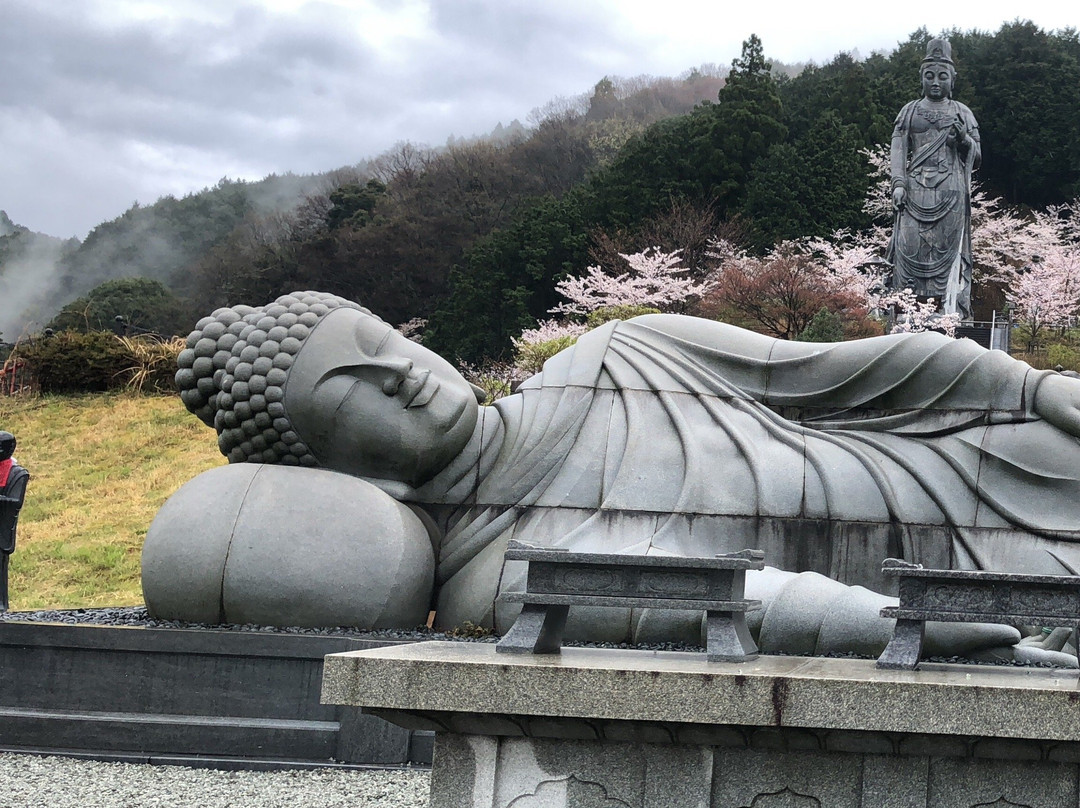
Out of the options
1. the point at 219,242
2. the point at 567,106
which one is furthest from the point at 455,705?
the point at 567,106

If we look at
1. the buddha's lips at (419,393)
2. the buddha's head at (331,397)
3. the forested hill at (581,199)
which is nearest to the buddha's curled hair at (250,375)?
the buddha's head at (331,397)

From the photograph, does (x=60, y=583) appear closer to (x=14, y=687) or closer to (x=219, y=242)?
(x=14, y=687)

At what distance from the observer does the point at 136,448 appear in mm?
17297

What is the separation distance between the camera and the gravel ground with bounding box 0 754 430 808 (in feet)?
14.9

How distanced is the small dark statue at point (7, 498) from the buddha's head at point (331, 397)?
202 centimetres

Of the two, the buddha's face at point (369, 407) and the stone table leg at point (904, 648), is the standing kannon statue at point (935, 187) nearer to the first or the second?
the buddha's face at point (369, 407)

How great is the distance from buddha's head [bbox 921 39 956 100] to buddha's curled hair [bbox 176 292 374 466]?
698 inches

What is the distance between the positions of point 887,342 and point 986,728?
3509 millimetres

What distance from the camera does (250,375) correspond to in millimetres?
5992

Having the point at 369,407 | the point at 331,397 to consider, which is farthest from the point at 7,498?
the point at 369,407

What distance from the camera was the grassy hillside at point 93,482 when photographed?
1305 cm

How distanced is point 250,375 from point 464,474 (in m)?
1.19

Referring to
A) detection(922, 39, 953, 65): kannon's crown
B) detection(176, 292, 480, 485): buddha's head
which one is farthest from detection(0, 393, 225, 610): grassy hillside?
detection(922, 39, 953, 65): kannon's crown

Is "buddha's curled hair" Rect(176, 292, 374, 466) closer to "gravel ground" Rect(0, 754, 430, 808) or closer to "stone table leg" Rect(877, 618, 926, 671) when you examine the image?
"gravel ground" Rect(0, 754, 430, 808)
